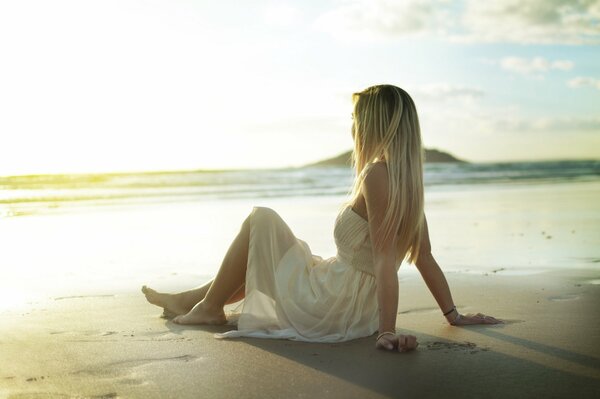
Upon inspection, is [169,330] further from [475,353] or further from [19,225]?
[19,225]

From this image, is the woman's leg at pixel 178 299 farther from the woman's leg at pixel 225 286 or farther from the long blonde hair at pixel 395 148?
the long blonde hair at pixel 395 148

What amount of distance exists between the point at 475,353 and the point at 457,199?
12787 mm

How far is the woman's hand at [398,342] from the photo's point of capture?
3.71m

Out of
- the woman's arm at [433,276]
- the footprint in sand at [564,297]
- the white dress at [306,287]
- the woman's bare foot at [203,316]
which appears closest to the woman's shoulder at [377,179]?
the white dress at [306,287]

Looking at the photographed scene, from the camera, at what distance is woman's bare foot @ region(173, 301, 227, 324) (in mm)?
4480

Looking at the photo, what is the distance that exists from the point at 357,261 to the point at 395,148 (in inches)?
29.0

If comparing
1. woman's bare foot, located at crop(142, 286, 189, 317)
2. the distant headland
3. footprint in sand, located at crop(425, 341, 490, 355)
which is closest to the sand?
footprint in sand, located at crop(425, 341, 490, 355)

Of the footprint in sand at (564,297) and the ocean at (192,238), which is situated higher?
the ocean at (192,238)

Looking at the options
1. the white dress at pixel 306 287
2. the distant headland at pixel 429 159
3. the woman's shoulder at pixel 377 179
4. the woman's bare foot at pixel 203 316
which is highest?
the distant headland at pixel 429 159

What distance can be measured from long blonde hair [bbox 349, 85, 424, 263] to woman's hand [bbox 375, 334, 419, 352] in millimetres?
518

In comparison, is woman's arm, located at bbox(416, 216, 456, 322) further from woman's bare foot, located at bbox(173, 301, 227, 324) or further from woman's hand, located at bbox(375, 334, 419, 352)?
woman's bare foot, located at bbox(173, 301, 227, 324)

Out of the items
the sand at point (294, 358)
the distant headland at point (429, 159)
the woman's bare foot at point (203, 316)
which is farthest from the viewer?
the distant headland at point (429, 159)

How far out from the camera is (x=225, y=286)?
4410 millimetres

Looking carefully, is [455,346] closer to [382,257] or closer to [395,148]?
[382,257]
